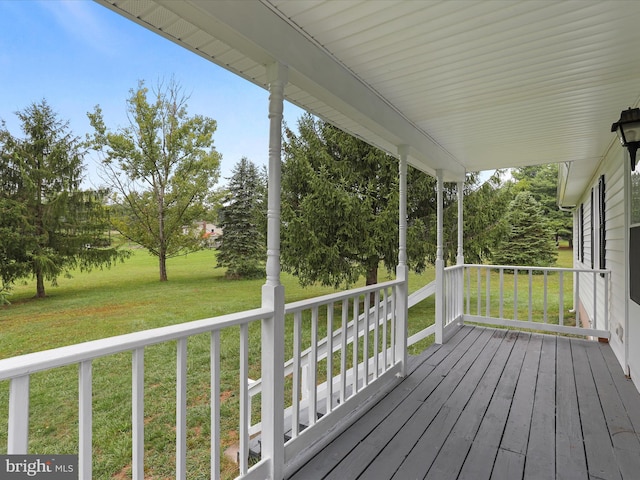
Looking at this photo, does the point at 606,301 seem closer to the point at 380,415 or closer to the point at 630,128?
the point at 630,128

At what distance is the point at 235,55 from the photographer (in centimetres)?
181

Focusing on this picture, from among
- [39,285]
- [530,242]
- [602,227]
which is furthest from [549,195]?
[39,285]

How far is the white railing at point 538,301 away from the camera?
4.37 m

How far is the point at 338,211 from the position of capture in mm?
7469

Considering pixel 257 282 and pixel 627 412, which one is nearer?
pixel 627 412

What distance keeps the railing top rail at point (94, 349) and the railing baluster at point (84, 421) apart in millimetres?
55

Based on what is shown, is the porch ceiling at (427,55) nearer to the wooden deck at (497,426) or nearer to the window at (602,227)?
the window at (602,227)

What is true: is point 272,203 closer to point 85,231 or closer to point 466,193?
point 466,193

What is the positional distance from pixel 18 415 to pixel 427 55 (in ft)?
7.95

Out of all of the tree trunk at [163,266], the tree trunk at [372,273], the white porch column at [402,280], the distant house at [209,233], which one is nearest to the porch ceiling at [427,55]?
the white porch column at [402,280]

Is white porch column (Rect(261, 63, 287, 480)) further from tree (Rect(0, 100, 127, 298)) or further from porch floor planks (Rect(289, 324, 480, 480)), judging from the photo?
tree (Rect(0, 100, 127, 298))

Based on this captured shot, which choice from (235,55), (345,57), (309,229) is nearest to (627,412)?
(345,57)

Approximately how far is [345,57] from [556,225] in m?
17.2

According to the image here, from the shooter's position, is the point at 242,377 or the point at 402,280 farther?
the point at 402,280
